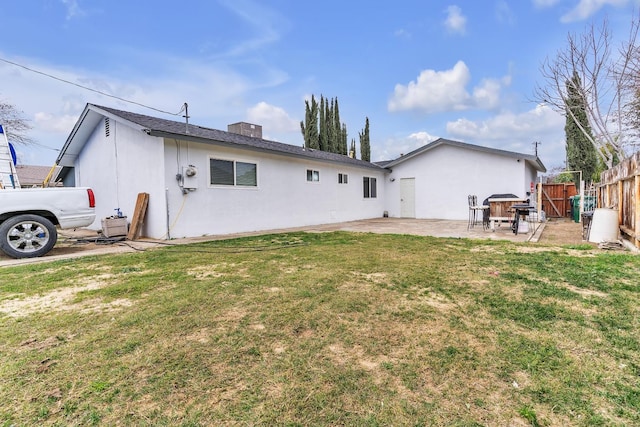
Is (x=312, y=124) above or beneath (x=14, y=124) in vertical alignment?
above

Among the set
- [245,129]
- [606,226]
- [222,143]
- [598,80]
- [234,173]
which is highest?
[598,80]

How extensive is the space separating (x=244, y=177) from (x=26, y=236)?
17.7 ft

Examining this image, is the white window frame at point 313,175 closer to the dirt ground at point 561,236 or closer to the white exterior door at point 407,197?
the white exterior door at point 407,197

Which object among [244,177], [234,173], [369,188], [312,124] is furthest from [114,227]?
[312,124]

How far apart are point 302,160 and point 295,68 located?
4.97m

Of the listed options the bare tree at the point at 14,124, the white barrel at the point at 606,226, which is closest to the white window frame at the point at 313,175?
the white barrel at the point at 606,226

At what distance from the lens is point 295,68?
13969mm

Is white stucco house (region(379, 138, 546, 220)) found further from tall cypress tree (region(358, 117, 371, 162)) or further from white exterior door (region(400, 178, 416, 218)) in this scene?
tall cypress tree (region(358, 117, 371, 162))

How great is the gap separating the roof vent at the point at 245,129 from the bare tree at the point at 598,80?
12.5m

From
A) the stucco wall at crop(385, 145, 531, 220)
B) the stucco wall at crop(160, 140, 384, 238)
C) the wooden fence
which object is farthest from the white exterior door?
the wooden fence

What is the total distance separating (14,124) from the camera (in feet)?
58.6

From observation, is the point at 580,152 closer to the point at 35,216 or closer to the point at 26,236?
the point at 35,216

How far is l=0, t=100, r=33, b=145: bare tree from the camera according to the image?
1747 centimetres

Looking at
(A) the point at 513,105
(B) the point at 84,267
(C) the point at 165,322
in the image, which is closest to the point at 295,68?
(A) the point at 513,105
